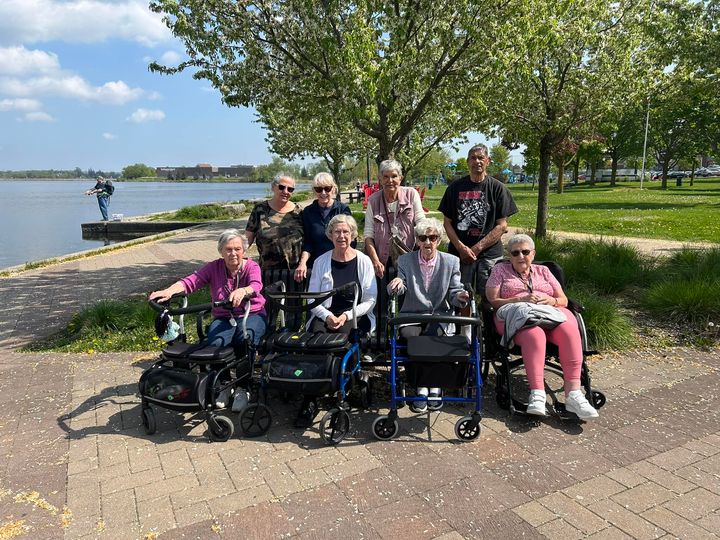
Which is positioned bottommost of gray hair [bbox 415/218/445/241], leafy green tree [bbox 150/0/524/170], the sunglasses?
the sunglasses

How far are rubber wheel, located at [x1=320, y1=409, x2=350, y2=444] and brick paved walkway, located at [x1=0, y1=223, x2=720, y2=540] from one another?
63 millimetres

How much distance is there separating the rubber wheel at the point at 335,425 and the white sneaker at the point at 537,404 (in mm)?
1266

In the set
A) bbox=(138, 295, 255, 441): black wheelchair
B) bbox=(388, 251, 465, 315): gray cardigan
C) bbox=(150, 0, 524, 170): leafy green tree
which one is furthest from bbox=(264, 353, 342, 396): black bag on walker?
bbox=(150, 0, 524, 170): leafy green tree

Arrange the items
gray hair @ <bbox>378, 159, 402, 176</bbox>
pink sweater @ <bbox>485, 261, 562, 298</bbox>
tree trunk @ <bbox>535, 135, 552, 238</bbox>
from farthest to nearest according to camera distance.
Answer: tree trunk @ <bbox>535, 135, 552, 238</bbox> < gray hair @ <bbox>378, 159, 402, 176</bbox> < pink sweater @ <bbox>485, 261, 562, 298</bbox>

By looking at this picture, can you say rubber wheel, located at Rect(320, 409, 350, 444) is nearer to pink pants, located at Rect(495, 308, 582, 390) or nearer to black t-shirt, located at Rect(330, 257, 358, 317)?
black t-shirt, located at Rect(330, 257, 358, 317)

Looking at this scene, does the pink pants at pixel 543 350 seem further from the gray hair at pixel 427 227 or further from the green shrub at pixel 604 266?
the green shrub at pixel 604 266

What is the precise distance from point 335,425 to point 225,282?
5.11ft

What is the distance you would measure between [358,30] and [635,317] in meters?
4.64

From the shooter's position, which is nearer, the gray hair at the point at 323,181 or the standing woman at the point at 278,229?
the gray hair at the point at 323,181

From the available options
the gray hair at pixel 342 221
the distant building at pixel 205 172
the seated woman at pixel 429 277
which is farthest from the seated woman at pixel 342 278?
the distant building at pixel 205 172

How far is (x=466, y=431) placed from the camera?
3459 millimetres

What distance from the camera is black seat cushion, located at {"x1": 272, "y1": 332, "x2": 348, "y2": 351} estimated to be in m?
3.67

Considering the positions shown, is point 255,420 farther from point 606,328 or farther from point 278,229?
point 606,328

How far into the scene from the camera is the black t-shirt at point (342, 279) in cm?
423
